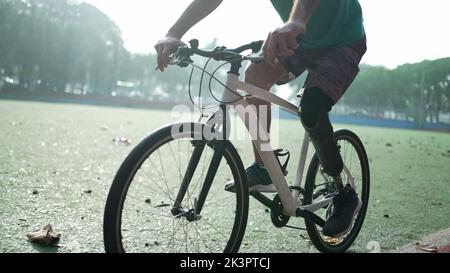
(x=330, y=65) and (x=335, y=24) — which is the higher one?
(x=335, y=24)

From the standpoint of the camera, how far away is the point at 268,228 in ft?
10.1

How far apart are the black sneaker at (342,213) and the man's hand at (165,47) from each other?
4.30ft

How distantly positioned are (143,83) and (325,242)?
7447cm

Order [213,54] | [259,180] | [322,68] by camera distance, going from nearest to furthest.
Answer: [213,54], [322,68], [259,180]

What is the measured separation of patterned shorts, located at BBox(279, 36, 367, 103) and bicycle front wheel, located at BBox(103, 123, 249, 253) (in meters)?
0.60

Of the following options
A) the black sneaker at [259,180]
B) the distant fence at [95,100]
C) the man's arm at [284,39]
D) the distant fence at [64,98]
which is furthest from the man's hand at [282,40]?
the distant fence at [64,98]

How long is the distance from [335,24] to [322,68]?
0.29m

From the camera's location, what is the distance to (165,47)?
6.98 feet

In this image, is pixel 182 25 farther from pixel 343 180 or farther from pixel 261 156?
pixel 343 180

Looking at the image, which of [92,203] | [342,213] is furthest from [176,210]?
[92,203]

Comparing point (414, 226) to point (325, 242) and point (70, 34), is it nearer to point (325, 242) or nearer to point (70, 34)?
point (325, 242)

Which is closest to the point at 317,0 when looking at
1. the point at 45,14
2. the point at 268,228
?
the point at 268,228

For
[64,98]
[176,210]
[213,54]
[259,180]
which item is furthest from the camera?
[64,98]

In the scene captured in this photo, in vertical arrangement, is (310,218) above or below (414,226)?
above
